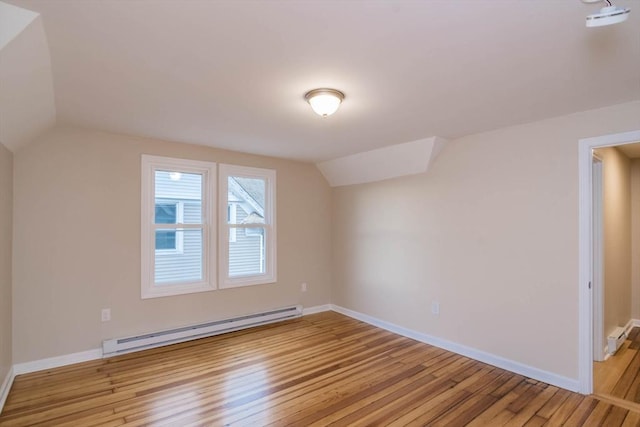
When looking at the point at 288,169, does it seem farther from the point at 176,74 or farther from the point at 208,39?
the point at 208,39

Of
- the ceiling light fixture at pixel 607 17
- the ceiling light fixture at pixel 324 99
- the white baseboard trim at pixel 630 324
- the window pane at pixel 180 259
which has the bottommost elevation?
the white baseboard trim at pixel 630 324

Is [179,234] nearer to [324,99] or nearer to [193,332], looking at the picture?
[193,332]

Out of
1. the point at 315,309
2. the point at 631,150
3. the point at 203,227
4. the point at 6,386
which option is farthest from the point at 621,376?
the point at 6,386

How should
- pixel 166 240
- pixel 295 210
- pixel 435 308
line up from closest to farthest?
1. pixel 435 308
2. pixel 166 240
3. pixel 295 210

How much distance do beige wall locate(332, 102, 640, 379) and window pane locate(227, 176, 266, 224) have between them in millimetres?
1618

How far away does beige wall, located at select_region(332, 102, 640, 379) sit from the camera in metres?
2.86

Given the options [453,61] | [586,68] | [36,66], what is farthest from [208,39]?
[586,68]

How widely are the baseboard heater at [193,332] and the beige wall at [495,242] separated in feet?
4.41

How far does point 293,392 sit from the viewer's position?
2.76m

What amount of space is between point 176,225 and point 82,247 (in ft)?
3.08

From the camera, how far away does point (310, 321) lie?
4.74 m

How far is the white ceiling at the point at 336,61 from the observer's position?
1.51m

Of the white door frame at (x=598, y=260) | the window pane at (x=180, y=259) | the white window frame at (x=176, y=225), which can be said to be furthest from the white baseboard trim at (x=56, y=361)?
the white door frame at (x=598, y=260)

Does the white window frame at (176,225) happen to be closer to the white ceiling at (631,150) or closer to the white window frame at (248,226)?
the white window frame at (248,226)
